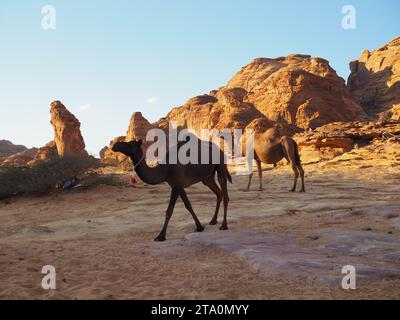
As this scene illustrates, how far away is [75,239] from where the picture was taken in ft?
23.9

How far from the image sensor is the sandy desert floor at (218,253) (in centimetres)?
394

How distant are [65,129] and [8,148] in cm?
4946

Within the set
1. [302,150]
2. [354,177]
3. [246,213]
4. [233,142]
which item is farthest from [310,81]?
[246,213]

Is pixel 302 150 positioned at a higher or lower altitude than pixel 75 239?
higher

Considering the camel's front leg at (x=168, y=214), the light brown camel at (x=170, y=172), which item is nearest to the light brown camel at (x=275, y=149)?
the light brown camel at (x=170, y=172)

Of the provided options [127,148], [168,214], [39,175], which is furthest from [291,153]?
[39,175]

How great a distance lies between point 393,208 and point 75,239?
7.00m

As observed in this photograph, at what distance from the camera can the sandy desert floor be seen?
3941 millimetres

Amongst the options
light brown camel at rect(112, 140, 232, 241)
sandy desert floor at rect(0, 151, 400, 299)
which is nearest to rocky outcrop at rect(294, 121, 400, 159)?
sandy desert floor at rect(0, 151, 400, 299)

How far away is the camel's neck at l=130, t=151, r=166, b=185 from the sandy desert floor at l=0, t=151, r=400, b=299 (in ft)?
3.68

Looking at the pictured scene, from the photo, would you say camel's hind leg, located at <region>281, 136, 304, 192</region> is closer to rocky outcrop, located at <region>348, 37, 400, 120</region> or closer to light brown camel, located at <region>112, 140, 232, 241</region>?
light brown camel, located at <region>112, 140, 232, 241</region>

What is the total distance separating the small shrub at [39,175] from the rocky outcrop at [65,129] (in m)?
24.3

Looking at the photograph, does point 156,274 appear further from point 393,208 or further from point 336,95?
point 336,95

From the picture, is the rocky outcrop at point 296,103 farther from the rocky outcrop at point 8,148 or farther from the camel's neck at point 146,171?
the rocky outcrop at point 8,148
